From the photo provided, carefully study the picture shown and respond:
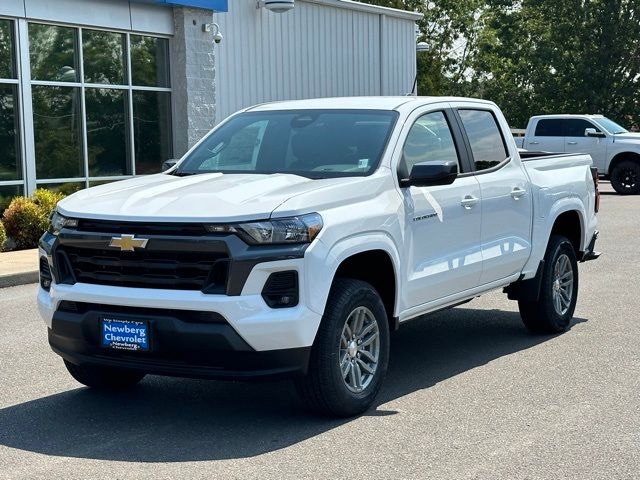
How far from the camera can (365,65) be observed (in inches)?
1099

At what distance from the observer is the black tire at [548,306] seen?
28.3 ft

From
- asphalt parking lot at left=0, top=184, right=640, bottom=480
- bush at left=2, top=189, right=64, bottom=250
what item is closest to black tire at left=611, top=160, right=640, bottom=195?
bush at left=2, top=189, right=64, bottom=250

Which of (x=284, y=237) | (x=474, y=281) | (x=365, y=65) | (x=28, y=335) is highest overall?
(x=365, y=65)

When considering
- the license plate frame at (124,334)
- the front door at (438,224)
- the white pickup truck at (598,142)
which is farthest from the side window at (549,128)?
the license plate frame at (124,334)

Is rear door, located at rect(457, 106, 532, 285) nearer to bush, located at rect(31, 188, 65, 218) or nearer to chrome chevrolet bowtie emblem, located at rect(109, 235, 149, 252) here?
chrome chevrolet bowtie emblem, located at rect(109, 235, 149, 252)

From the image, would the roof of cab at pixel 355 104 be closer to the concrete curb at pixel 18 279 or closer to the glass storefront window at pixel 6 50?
the concrete curb at pixel 18 279

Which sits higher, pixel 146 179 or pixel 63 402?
pixel 146 179

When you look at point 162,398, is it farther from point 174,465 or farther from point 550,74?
point 550,74

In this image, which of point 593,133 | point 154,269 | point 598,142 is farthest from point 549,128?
point 154,269

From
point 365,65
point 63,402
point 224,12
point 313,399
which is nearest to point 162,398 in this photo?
point 63,402

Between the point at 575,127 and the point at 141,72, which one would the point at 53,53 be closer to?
the point at 141,72

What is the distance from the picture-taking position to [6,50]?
17.8 metres

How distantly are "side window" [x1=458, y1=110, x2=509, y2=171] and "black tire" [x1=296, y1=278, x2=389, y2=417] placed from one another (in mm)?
2052

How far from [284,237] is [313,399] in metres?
0.95
